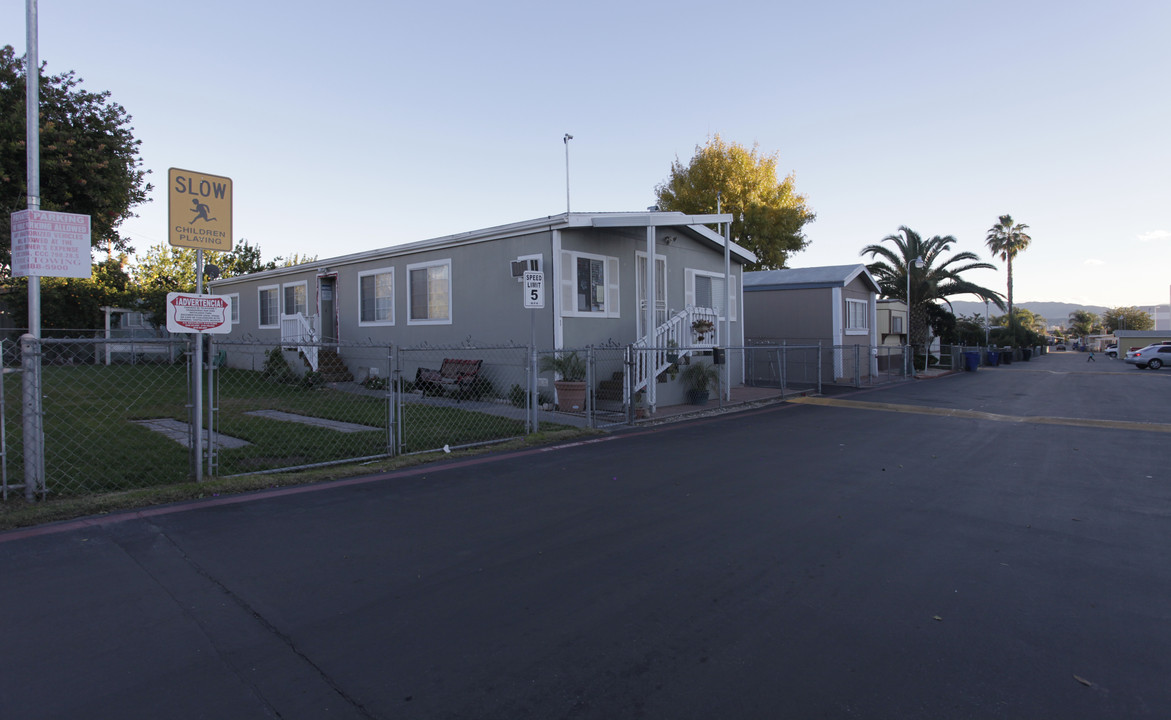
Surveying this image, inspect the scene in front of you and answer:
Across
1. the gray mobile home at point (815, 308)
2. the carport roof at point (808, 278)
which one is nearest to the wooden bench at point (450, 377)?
the gray mobile home at point (815, 308)

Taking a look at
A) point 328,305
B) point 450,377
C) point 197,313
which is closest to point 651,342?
point 450,377

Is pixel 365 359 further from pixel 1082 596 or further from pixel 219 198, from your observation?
pixel 1082 596

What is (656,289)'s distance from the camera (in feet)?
52.4

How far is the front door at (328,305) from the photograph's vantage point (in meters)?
19.4

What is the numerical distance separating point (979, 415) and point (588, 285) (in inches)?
349

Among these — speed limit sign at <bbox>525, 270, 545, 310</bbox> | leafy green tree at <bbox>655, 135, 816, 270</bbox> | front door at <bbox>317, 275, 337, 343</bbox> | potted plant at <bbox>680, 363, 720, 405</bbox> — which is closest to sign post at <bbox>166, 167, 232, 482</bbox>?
speed limit sign at <bbox>525, 270, 545, 310</bbox>

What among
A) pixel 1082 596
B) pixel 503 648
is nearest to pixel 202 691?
pixel 503 648

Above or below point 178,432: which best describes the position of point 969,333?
above

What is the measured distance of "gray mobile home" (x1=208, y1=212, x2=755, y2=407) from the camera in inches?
542

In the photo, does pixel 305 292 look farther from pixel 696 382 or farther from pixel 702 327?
pixel 696 382

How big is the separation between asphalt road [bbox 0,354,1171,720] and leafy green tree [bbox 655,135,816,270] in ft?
84.0

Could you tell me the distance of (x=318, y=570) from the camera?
448cm

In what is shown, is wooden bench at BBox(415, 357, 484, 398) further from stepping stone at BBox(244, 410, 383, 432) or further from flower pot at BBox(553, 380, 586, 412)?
stepping stone at BBox(244, 410, 383, 432)

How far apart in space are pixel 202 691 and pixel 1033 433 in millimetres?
12633
